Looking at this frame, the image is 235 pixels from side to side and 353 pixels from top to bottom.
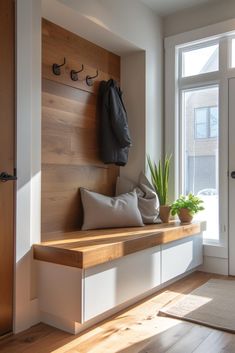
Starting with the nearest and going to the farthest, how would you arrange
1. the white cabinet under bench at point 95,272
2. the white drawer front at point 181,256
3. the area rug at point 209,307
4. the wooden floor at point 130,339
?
the wooden floor at point 130,339 < the white cabinet under bench at point 95,272 < the area rug at point 209,307 < the white drawer front at point 181,256

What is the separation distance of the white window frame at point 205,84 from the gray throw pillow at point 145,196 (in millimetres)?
406

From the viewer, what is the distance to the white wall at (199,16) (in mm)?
3102

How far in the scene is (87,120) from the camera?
9.52 feet

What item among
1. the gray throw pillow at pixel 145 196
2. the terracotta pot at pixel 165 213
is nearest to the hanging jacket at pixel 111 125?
the gray throw pillow at pixel 145 196

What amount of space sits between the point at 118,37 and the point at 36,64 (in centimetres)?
102

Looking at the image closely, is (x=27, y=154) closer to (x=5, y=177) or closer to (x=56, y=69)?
(x=5, y=177)

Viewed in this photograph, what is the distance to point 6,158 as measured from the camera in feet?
6.40

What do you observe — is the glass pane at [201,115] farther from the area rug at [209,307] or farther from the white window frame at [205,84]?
the area rug at [209,307]

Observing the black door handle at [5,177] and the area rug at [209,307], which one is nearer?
the black door handle at [5,177]

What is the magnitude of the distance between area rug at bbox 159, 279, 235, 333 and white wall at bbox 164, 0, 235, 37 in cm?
243

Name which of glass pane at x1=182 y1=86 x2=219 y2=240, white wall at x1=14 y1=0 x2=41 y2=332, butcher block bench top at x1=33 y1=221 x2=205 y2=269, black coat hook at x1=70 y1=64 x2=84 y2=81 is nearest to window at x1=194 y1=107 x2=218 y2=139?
glass pane at x1=182 y1=86 x2=219 y2=240

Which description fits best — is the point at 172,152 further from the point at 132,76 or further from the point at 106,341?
the point at 106,341

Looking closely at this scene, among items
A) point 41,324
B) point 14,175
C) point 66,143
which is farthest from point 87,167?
point 41,324

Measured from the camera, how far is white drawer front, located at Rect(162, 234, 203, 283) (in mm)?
2670
